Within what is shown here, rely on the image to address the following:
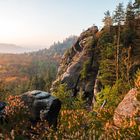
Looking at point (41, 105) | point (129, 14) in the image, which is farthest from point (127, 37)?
point (41, 105)

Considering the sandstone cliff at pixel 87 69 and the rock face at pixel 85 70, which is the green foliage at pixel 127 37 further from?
the rock face at pixel 85 70

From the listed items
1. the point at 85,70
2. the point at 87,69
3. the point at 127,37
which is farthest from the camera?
the point at 87,69

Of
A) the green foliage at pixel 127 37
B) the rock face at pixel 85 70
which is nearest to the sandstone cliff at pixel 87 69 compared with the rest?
the rock face at pixel 85 70

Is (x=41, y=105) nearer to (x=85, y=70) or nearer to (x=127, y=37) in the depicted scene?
(x=127, y=37)

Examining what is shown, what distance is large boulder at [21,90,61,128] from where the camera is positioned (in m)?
15.4

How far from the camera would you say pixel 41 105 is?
1575 cm

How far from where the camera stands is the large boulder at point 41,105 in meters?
15.4

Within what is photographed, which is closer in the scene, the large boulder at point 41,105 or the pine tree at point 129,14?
the large boulder at point 41,105

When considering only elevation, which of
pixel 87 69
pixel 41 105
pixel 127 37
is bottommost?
pixel 87 69

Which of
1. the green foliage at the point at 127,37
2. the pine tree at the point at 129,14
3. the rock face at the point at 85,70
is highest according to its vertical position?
the pine tree at the point at 129,14

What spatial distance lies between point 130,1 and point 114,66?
21.4 meters

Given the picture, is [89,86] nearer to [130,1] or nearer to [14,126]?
[130,1]

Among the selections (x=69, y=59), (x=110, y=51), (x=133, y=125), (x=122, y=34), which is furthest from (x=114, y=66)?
(x=133, y=125)

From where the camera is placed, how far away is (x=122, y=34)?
61.0 m
